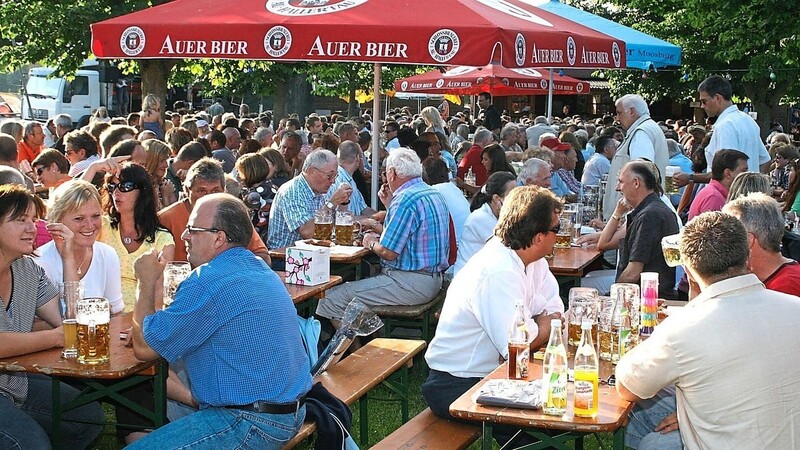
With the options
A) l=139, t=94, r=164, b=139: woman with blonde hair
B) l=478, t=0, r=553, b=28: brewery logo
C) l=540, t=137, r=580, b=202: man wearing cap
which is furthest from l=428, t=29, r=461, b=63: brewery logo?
l=139, t=94, r=164, b=139: woman with blonde hair

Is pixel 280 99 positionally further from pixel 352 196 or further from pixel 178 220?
pixel 178 220

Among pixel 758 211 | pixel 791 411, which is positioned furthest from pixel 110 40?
pixel 791 411

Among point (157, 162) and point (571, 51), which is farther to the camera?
point (157, 162)

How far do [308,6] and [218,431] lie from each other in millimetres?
3860

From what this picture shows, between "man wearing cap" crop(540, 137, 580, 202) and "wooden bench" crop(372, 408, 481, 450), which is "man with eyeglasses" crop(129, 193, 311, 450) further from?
"man wearing cap" crop(540, 137, 580, 202)

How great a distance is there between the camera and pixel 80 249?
4.94m

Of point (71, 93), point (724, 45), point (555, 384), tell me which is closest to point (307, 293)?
point (555, 384)

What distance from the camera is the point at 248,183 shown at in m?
8.12

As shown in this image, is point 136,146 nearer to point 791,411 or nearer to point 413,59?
point 413,59

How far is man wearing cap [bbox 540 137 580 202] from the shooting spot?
34.7ft

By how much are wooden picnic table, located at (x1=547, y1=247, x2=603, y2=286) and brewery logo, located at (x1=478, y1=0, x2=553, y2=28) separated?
67.0 inches

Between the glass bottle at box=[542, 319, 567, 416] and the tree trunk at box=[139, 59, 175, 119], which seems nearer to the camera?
the glass bottle at box=[542, 319, 567, 416]

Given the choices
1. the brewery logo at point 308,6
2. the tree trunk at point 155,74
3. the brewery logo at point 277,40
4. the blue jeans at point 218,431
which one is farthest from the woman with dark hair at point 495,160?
the tree trunk at point 155,74

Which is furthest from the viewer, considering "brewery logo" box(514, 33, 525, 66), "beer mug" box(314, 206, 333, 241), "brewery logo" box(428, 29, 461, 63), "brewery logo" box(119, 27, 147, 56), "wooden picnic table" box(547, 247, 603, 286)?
"beer mug" box(314, 206, 333, 241)
